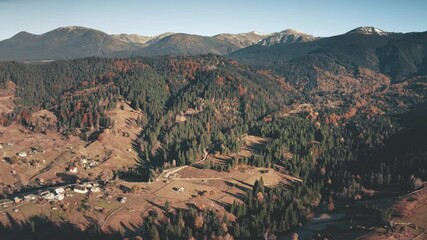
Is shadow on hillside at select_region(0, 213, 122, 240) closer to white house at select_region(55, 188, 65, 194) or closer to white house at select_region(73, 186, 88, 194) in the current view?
white house at select_region(55, 188, 65, 194)

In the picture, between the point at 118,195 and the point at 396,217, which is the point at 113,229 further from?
the point at 396,217

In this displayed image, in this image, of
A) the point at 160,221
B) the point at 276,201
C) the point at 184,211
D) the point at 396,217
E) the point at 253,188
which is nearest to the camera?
the point at 396,217

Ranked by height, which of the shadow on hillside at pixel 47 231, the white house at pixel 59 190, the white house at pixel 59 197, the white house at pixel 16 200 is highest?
the white house at pixel 59 190

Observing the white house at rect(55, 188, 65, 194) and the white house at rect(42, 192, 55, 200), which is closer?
the white house at rect(42, 192, 55, 200)

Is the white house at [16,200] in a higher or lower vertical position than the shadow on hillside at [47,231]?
higher

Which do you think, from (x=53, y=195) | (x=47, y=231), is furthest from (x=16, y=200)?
(x=47, y=231)

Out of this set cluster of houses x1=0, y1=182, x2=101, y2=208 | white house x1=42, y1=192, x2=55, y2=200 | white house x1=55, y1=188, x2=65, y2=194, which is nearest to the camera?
cluster of houses x1=0, y1=182, x2=101, y2=208

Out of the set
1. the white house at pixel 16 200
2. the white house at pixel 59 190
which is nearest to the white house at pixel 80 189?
the white house at pixel 59 190

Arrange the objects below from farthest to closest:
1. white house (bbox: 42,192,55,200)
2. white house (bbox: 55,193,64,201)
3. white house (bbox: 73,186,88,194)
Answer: white house (bbox: 73,186,88,194), white house (bbox: 55,193,64,201), white house (bbox: 42,192,55,200)

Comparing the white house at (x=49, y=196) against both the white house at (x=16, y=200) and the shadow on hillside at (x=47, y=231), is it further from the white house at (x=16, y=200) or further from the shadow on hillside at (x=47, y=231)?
the shadow on hillside at (x=47, y=231)

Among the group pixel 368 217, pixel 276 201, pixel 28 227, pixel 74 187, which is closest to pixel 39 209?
pixel 28 227

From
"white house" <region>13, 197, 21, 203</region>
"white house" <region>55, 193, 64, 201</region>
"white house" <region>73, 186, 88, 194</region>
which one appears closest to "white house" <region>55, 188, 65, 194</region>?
"white house" <region>55, 193, 64, 201</region>
